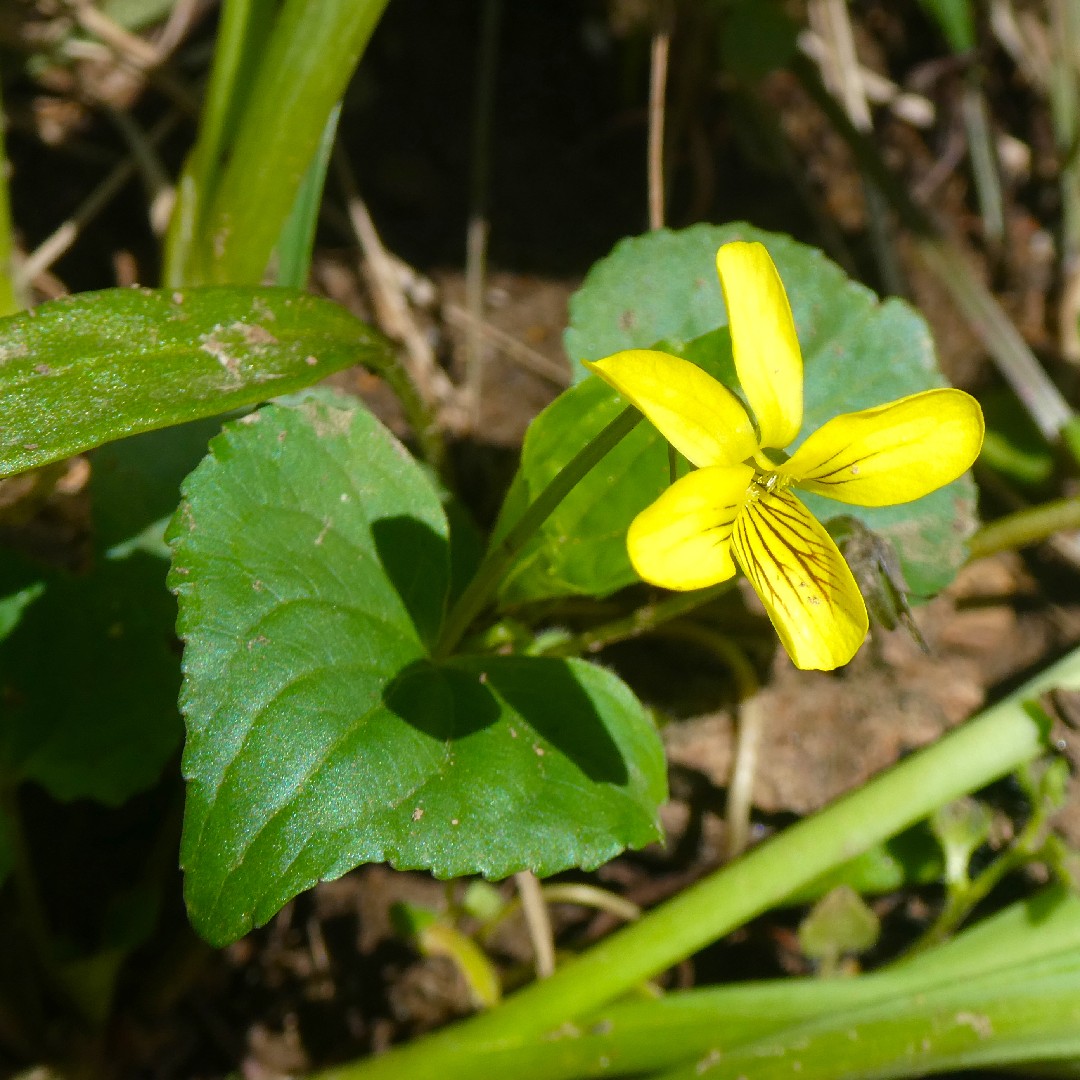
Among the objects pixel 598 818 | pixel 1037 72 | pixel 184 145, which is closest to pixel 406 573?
pixel 598 818

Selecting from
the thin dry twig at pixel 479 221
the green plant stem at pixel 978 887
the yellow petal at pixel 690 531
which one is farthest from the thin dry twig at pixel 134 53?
the green plant stem at pixel 978 887

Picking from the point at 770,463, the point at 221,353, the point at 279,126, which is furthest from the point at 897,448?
the point at 279,126

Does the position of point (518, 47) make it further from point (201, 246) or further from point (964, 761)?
point (964, 761)

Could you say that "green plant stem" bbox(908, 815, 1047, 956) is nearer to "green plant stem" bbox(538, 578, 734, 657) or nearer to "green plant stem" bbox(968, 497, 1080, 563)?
"green plant stem" bbox(968, 497, 1080, 563)

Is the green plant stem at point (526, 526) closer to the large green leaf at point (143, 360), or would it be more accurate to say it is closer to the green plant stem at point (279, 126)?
the large green leaf at point (143, 360)

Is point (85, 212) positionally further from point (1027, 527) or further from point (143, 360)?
point (1027, 527)
